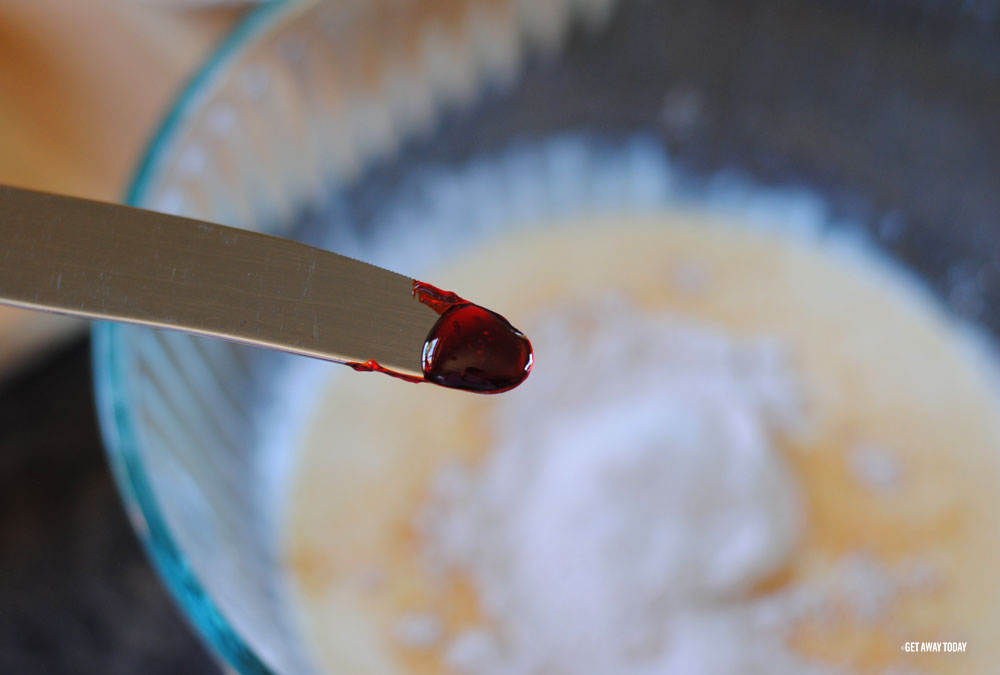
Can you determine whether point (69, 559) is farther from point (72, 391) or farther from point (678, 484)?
point (678, 484)

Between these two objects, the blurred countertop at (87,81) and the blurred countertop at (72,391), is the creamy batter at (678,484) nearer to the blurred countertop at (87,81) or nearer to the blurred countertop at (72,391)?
the blurred countertop at (72,391)

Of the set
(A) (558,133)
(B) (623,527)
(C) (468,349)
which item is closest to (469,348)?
(C) (468,349)

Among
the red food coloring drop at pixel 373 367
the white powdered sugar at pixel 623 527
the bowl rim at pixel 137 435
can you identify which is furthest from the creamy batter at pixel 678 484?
the red food coloring drop at pixel 373 367

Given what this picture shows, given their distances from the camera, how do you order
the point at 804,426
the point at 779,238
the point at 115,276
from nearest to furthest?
1. the point at 115,276
2. the point at 804,426
3. the point at 779,238

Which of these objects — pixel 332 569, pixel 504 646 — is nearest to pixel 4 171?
pixel 332 569

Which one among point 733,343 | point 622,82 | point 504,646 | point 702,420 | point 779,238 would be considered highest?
point 622,82

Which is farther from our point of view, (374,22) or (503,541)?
(374,22)

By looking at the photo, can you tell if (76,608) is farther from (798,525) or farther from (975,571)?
(975,571)
